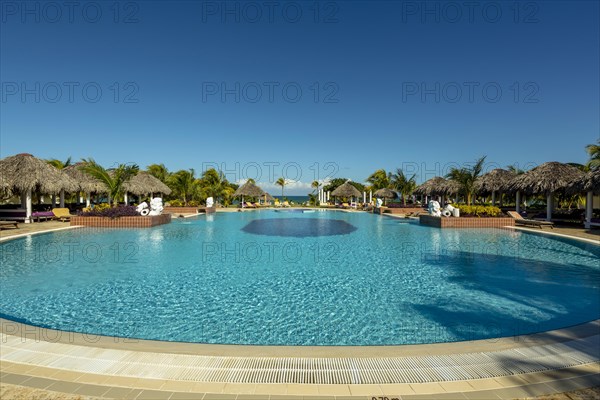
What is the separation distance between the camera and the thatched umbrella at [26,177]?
1634 cm

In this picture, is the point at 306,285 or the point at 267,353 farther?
the point at 306,285

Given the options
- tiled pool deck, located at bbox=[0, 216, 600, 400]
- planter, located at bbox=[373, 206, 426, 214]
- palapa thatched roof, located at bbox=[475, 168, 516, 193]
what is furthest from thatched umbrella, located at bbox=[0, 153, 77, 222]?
palapa thatched roof, located at bbox=[475, 168, 516, 193]

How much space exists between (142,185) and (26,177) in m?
9.46

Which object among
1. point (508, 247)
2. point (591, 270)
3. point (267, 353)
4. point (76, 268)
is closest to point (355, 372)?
point (267, 353)

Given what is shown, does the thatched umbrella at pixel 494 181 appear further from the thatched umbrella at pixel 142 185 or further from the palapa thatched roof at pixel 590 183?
the thatched umbrella at pixel 142 185

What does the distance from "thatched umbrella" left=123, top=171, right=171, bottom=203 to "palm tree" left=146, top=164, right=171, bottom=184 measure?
17.5 ft

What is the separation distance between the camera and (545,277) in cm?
704

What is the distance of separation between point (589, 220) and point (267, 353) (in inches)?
745

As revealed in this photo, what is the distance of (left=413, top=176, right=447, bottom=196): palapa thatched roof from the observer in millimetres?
30428

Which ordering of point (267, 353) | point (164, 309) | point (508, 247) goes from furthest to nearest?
1. point (508, 247)
2. point (164, 309)
3. point (267, 353)

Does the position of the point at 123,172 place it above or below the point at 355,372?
above

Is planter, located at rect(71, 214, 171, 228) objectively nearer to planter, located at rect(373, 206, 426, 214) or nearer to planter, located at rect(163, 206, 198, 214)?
planter, located at rect(163, 206, 198, 214)

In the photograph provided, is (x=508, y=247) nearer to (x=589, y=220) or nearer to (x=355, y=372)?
(x=589, y=220)

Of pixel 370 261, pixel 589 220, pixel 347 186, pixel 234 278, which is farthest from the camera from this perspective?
pixel 347 186
